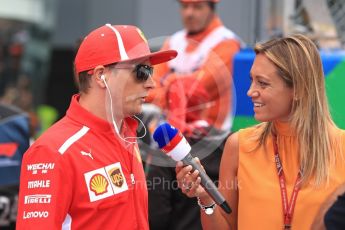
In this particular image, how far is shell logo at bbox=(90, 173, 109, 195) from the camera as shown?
10.3 ft

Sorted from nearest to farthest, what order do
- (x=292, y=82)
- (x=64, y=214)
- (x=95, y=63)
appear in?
(x=64, y=214) → (x=95, y=63) → (x=292, y=82)

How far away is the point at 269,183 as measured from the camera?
11.5 feet

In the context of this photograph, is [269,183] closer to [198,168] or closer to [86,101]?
[198,168]

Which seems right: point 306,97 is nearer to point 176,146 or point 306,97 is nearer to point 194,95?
point 176,146

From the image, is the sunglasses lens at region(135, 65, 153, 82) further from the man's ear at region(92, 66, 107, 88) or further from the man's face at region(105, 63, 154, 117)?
the man's ear at region(92, 66, 107, 88)

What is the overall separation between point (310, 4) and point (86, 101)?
2.92 meters

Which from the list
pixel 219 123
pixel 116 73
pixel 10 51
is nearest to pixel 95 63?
pixel 116 73

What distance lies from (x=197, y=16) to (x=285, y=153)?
292 centimetres

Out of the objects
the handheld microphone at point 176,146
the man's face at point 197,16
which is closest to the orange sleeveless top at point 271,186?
the handheld microphone at point 176,146

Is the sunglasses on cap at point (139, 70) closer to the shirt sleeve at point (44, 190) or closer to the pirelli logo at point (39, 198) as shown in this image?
the shirt sleeve at point (44, 190)

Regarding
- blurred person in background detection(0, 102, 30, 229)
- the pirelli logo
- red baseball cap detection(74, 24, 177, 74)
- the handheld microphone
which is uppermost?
red baseball cap detection(74, 24, 177, 74)

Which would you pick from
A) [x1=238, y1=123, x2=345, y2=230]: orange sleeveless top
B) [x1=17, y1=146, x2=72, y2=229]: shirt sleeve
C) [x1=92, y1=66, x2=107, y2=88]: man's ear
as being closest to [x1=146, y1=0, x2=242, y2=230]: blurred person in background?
[x1=238, y1=123, x2=345, y2=230]: orange sleeveless top

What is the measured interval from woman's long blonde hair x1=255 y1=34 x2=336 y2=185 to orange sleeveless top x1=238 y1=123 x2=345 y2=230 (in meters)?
0.06

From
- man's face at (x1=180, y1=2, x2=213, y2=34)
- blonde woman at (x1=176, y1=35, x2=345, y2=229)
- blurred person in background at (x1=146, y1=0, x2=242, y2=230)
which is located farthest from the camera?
man's face at (x1=180, y1=2, x2=213, y2=34)
